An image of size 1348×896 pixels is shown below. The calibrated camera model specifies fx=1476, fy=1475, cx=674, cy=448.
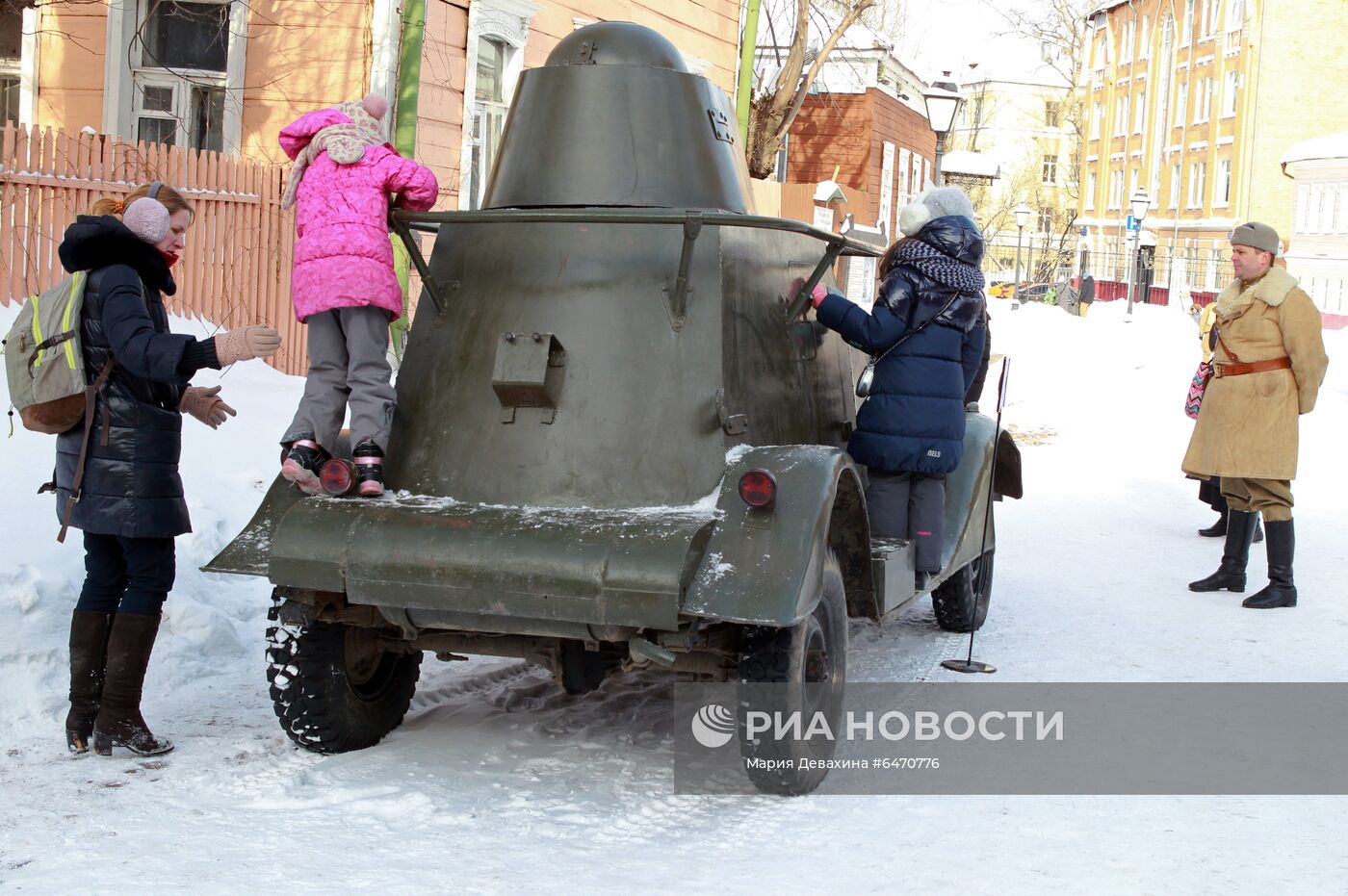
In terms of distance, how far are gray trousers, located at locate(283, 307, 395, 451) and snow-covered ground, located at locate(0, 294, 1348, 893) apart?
3.43 ft

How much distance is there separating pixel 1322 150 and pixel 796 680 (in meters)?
39.4

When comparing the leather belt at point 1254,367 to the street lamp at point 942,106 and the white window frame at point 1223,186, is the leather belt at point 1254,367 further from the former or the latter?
the white window frame at point 1223,186

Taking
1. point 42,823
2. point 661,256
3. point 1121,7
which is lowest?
point 42,823

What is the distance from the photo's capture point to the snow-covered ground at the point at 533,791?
150 inches

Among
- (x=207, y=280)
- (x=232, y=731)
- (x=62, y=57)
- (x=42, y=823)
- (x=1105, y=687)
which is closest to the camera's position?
(x=42, y=823)

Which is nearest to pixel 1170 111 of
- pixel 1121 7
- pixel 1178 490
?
pixel 1121 7

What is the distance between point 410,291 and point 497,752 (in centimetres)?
761

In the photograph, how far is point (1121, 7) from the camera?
6456 centimetres

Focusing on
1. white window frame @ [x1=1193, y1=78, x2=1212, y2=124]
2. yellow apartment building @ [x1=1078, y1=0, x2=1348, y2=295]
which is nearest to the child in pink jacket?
yellow apartment building @ [x1=1078, y1=0, x2=1348, y2=295]

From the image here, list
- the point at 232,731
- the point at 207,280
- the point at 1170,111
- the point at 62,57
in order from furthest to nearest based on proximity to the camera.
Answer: the point at 1170,111 → the point at 62,57 → the point at 207,280 → the point at 232,731

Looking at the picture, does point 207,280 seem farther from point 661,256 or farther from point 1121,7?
point 1121,7

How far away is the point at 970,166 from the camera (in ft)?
83.9

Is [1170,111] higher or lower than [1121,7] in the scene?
lower

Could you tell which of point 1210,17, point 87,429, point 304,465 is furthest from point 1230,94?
point 87,429
